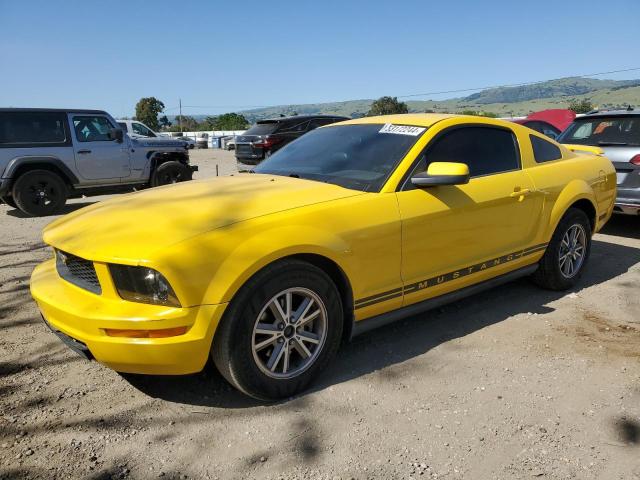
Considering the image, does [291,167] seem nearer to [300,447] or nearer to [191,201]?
[191,201]

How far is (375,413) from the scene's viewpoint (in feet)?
9.03

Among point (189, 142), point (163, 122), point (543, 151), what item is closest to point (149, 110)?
point (163, 122)

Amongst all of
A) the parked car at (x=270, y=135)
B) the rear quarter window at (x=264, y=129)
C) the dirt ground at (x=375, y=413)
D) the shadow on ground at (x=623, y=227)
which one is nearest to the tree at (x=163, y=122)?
the rear quarter window at (x=264, y=129)

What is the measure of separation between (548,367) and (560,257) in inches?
63.3

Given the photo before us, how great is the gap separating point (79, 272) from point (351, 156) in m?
1.91

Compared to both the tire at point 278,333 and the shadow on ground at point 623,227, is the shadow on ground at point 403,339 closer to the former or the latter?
the tire at point 278,333

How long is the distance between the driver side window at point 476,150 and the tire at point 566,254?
83 cm

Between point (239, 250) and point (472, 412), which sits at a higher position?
point (239, 250)

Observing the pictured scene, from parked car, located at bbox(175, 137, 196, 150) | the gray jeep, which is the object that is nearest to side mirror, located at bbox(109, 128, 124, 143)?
the gray jeep

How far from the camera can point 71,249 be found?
2.71 m

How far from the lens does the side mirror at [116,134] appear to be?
953 centimetres

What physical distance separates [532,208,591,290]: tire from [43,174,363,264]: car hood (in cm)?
224

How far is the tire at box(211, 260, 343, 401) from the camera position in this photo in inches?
103

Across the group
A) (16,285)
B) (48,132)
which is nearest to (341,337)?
(16,285)
